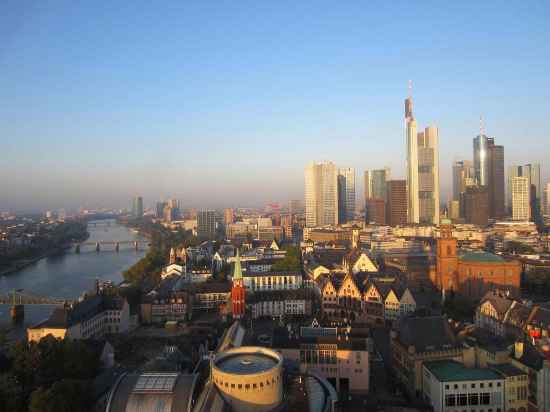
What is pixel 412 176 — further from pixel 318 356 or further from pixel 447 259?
pixel 318 356

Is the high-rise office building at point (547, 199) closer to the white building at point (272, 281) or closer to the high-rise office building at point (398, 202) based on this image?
the high-rise office building at point (398, 202)

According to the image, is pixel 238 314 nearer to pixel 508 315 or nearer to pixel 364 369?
pixel 364 369

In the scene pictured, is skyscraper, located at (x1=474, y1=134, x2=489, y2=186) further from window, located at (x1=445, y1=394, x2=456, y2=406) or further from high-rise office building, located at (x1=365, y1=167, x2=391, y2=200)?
window, located at (x1=445, y1=394, x2=456, y2=406)

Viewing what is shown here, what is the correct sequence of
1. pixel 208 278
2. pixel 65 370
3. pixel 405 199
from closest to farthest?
pixel 65 370
pixel 208 278
pixel 405 199

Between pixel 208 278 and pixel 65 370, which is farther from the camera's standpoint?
pixel 208 278

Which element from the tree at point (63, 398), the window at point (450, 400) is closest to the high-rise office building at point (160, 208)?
the tree at point (63, 398)

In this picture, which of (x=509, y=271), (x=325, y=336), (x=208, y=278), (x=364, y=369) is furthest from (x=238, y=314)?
(x=509, y=271)
